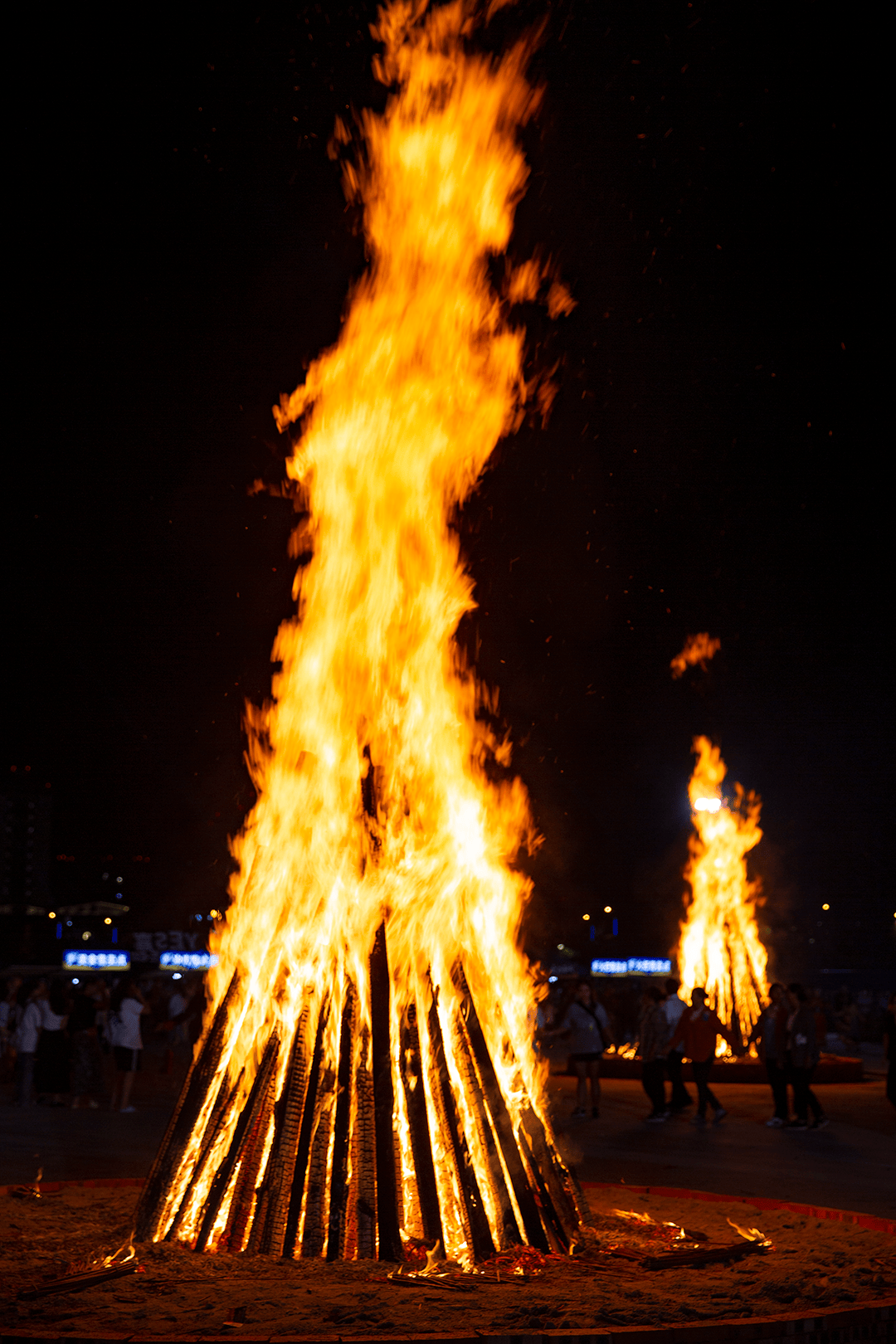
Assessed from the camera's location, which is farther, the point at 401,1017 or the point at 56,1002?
the point at 56,1002

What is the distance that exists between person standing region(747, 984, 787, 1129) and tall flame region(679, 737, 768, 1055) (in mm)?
6779

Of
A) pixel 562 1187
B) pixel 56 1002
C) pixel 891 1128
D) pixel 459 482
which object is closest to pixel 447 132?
pixel 459 482

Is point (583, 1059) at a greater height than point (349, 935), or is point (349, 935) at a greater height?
point (349, 935)

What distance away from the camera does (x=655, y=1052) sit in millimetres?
14906

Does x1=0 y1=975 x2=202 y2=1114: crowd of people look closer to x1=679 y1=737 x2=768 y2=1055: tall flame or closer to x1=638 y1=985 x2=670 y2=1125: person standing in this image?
x1=638 y1=985 x2=670 y2=1125: person standing

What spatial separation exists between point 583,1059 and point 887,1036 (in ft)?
11.7

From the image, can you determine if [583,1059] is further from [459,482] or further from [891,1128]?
[459,482]

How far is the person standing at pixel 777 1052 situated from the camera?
1409cm

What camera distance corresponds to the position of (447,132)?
8.40m

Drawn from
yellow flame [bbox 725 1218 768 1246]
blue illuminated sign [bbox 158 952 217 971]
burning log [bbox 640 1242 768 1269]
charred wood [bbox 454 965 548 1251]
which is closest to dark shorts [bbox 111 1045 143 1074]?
yellow flame [bbox 725 1218 768 1246]

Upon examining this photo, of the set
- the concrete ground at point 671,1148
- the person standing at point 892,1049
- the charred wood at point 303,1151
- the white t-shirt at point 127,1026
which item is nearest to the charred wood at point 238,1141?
the charred wood at point 303,1151

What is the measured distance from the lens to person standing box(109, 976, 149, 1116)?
598 inches

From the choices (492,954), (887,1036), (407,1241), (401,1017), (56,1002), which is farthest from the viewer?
(56,1002)

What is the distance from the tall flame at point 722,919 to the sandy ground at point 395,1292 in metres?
15.2
